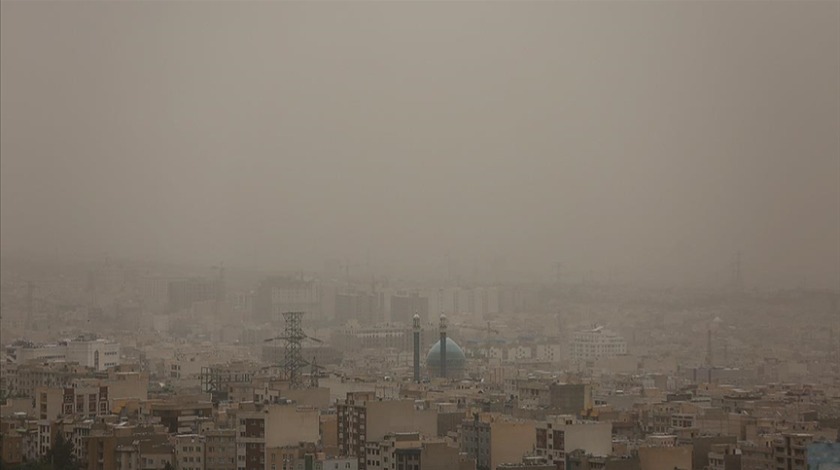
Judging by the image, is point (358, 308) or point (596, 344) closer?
point (596, 344)

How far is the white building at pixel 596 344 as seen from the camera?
72.4 feet

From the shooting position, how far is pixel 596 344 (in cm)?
2248

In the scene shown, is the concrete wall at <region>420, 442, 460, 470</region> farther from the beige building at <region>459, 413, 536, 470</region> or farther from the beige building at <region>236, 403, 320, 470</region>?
the beige building at <region>236, 403, 320, 470</region>

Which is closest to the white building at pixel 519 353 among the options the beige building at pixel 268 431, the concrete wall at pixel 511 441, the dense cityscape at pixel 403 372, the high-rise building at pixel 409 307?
the dense cityscape at pixel 403 372

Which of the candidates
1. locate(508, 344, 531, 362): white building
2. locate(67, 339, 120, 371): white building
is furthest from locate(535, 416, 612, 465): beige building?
locate(508, 344, 531, 362): white building

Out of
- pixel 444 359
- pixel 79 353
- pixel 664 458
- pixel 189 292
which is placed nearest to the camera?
pixel 664 458

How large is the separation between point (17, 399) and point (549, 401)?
16.0 feet

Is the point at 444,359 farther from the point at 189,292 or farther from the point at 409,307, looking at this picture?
the point at 189,292

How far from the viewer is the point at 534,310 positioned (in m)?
24.2

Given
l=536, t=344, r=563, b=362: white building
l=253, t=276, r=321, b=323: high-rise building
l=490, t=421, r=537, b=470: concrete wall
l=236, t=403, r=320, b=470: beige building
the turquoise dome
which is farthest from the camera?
l=253, t=276, r=321, b=323: high-rise building

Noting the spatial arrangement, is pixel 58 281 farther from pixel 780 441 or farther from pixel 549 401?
pixel 780 441

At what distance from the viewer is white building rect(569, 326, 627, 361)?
22078 mm

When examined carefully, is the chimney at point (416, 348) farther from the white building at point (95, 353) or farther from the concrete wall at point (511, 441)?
the concrete wall at point (511, 441)

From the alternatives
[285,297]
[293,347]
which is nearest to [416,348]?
[293,347]
